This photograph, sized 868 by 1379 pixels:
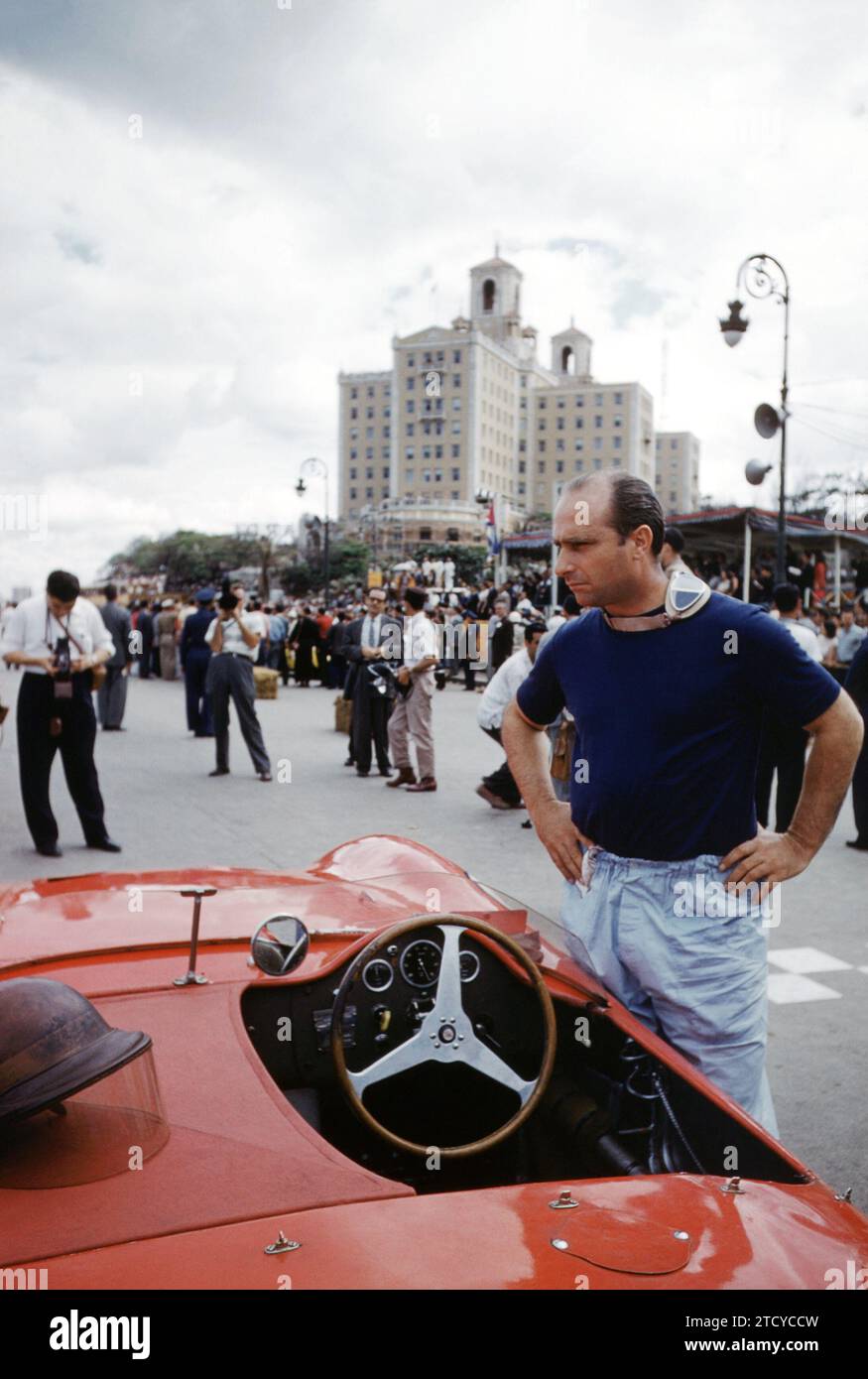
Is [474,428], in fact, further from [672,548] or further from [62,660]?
[672,548]

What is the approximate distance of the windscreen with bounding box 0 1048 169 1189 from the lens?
1732mm

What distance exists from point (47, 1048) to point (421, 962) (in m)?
0.84

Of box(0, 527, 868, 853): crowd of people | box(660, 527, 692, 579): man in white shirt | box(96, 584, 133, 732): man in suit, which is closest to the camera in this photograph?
box(660, 527, 692, 579): man in white shirt

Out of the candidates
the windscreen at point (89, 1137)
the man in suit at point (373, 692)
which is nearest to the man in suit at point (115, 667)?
the man in suit at point (373, 692)

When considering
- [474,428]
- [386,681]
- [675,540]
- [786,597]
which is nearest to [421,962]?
[675,540]

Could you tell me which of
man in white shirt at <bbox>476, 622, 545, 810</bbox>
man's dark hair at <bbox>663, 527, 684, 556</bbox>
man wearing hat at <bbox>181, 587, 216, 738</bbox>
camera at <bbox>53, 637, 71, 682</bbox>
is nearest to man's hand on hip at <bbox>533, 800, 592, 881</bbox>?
man's dark hair at <bbox>663, 527, 684, 556</bbox>

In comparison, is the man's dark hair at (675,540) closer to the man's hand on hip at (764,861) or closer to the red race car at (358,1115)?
the red race car at (358,1115)

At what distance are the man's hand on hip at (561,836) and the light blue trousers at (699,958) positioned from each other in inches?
5.5

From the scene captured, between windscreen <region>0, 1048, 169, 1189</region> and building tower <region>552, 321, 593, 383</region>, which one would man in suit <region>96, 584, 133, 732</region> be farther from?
building tower <region>552, 321, 593, 383</region>

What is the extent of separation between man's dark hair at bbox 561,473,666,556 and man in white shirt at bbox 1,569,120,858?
5.72 metres

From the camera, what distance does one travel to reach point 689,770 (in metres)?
2.55

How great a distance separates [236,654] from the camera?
11.2 meters

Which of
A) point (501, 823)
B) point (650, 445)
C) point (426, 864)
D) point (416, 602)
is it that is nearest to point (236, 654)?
point (416, 602)

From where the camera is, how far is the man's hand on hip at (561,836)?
2822 mm
